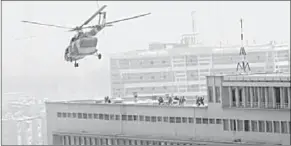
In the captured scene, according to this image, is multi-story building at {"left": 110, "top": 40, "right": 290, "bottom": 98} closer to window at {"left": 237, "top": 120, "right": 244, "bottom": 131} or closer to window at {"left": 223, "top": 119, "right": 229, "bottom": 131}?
window at {"left": 223, "top": 119, "right": 229, "bottom": 131}

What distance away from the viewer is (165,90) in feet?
157

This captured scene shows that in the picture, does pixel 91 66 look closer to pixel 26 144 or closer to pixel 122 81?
pixel 122 81

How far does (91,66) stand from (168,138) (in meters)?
20.5

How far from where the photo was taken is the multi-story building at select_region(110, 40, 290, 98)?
47031mm

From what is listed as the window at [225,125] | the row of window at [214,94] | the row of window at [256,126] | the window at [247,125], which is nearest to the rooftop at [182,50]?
the row of window at [214,94]

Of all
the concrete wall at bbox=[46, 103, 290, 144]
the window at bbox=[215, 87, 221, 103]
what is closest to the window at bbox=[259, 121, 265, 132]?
the concrete wall at bbox=[46, 103, 290, 144]

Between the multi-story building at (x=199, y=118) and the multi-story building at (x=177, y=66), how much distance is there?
840 inches

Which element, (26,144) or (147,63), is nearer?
(26,144)

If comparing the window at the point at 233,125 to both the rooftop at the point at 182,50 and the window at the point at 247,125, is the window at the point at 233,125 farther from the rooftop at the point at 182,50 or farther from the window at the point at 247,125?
the rooftop at the point at 182,50

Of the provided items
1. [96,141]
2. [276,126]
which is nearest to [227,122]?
[276,126]

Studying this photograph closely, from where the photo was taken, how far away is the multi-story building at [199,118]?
20.6 m

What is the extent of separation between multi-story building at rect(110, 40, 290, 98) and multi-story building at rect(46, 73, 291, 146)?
21346 millimetres

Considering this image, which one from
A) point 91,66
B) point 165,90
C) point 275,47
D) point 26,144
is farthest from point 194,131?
point 275,47

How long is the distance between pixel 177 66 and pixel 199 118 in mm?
26781
